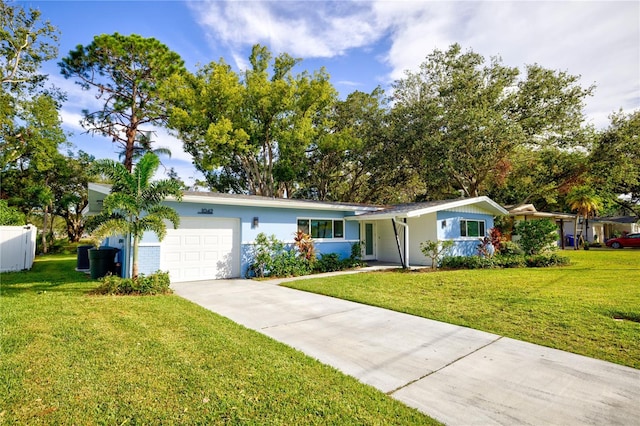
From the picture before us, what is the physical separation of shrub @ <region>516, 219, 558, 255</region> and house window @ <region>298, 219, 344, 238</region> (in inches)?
350

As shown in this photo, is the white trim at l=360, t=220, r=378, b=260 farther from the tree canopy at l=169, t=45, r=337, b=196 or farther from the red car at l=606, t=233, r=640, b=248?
Result: the red car at l=606, t=233, r=640, b=248

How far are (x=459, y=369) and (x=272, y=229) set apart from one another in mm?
8783

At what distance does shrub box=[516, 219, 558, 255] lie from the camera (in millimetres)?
15023

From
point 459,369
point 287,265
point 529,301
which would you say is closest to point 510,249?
point 529,301

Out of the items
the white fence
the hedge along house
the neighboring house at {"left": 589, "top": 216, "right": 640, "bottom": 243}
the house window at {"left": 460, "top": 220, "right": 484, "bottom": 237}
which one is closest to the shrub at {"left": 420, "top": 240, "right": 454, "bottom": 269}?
the hedge along house

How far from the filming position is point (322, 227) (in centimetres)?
1351

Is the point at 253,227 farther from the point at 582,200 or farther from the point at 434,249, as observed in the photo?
the point at 582,200

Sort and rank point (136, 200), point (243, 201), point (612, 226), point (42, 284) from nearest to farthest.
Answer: point (136, 200) → point (42, 284) → point (243, 201) → point (612, 226)

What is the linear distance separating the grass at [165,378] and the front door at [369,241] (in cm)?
1089

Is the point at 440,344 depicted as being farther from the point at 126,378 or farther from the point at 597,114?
the point at 597,114

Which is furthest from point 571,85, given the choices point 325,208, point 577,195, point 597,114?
point 325,208

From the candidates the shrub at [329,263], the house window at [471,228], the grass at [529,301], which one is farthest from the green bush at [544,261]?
the shrub at [329,263]

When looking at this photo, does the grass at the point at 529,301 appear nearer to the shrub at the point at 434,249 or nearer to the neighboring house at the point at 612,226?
the shrub at the point at 434,249

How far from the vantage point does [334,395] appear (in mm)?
3158
